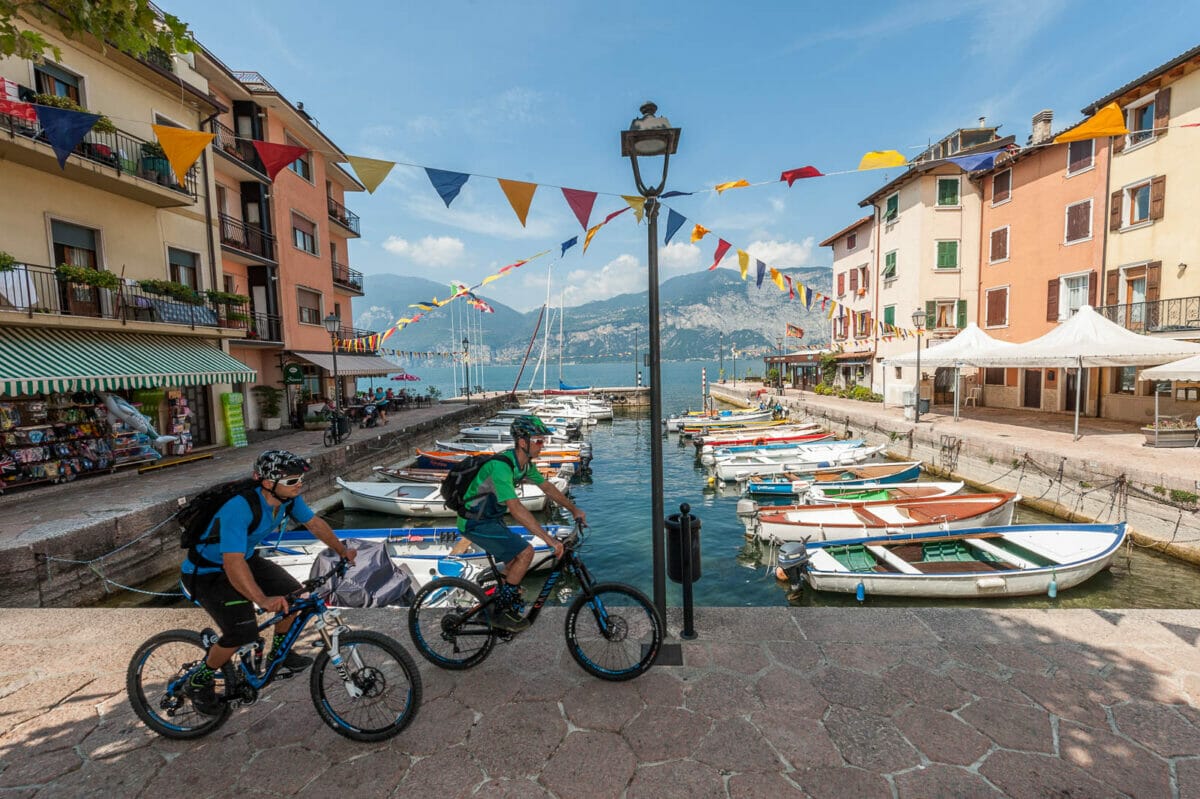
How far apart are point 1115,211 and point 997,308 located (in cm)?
619

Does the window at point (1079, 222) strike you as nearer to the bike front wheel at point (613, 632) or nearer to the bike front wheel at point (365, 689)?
the bike front wheel at point (613, 632)

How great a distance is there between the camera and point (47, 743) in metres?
3.34

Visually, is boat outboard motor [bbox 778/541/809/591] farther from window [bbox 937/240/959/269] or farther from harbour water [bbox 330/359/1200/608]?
window [bbox 937/240/959/269]

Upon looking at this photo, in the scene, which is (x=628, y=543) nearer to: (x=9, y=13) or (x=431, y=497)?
(x=431, y=497)

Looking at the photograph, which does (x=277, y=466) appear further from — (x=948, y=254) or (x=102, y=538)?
(x=948, y=254)

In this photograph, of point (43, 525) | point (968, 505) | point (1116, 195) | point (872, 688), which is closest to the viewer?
point (872, 688)

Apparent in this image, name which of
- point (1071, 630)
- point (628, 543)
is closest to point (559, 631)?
point (1071, 630)

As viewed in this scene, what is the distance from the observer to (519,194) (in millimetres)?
7254

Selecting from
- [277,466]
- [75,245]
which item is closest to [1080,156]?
[277,466]

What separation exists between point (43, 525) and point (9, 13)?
8.41 meters

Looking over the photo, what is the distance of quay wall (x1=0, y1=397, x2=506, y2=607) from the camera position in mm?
7426

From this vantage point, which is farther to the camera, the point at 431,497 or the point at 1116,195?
the point at 1116,195

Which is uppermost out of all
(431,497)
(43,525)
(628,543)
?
(43,525)

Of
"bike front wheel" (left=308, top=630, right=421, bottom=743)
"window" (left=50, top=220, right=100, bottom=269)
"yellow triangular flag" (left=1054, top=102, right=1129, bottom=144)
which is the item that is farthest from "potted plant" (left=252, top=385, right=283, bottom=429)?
"yellow triangular flag" (left=1054, top=102, right=1129, bottom=144)
